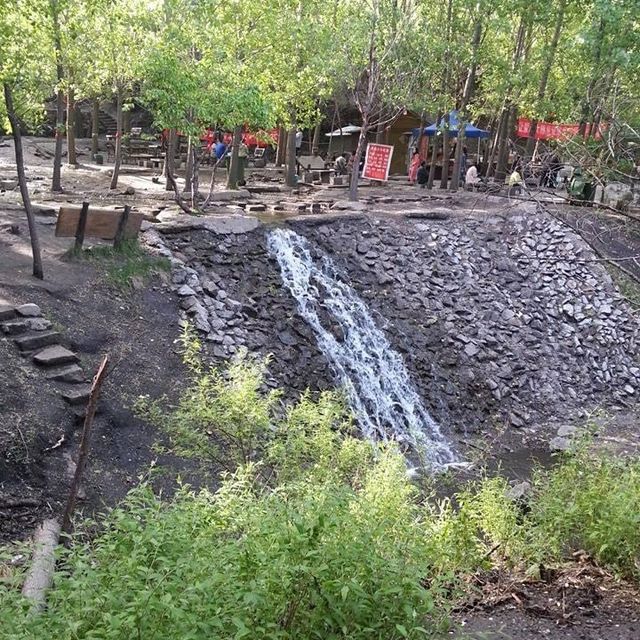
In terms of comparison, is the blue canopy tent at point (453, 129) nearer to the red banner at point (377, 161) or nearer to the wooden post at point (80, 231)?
the red banner at point (377, 161)

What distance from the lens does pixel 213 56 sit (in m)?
15.7

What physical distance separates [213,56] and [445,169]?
10.5m

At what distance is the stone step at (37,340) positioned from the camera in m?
9.51

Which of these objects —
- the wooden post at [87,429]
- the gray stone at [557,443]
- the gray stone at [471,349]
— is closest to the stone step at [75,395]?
the wooden post at [87,429]

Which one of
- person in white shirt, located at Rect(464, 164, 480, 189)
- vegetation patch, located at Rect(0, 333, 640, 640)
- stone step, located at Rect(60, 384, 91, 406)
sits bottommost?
person in white shirt, located at Rect(464, 164, 480, 189)

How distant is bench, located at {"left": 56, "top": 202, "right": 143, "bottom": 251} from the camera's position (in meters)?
12.9

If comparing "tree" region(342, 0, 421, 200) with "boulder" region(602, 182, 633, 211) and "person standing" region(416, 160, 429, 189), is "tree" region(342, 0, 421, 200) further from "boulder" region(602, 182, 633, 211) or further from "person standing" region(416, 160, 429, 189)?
"boulder" region(602, 182, 633, 211)

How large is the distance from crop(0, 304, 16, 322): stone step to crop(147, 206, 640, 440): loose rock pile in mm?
2908

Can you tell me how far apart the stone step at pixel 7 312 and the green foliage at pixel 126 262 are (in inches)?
83.8

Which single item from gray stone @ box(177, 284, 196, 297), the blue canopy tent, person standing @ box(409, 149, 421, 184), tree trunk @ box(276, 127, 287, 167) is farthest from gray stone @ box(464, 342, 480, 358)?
tree trunk @ box(276, 127, 287, 167)

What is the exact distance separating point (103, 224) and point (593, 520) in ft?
32.8

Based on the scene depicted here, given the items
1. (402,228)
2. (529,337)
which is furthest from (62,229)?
(529,337)

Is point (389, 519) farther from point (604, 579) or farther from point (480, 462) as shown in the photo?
point (480, 462)

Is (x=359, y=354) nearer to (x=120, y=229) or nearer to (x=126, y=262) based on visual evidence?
(x=126, y=262)
